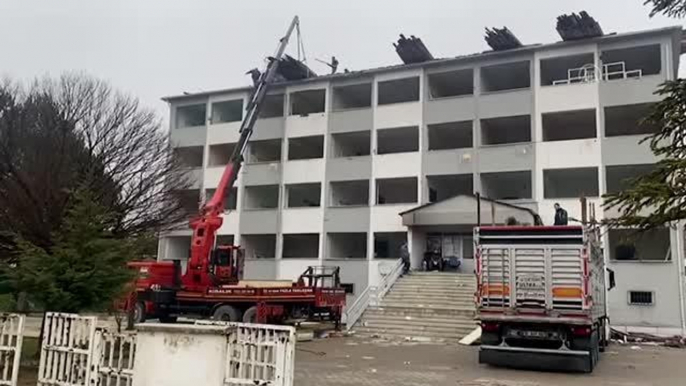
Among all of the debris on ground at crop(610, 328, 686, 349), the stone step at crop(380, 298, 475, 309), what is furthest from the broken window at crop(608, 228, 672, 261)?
the stone step at crop(380, 298, 475, 309)

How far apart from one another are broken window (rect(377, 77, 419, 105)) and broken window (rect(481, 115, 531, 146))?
177 inches

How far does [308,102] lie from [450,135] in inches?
352

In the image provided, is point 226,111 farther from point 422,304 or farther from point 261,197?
point 422,304

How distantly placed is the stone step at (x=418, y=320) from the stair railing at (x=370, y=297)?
0.44 meters

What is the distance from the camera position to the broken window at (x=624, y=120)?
1030 inches

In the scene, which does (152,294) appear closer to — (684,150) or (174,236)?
(174,236)

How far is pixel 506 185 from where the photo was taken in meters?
30.3

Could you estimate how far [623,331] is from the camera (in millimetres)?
23531

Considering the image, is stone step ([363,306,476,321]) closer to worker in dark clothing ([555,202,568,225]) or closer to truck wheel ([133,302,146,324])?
worker in dark clothing ([555,202,568,225])

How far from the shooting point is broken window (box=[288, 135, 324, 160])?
34.2 m

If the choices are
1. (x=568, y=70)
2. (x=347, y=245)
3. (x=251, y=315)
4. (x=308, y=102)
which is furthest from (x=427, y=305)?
(x=308, y=102)

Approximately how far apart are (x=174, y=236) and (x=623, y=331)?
82.8ft

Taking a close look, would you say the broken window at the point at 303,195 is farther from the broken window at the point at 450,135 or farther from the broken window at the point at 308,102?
the broken window at the point at 450,135

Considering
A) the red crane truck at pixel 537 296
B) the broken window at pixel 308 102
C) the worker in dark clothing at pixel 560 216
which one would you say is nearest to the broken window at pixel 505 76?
the broken window at pixel 308 102
